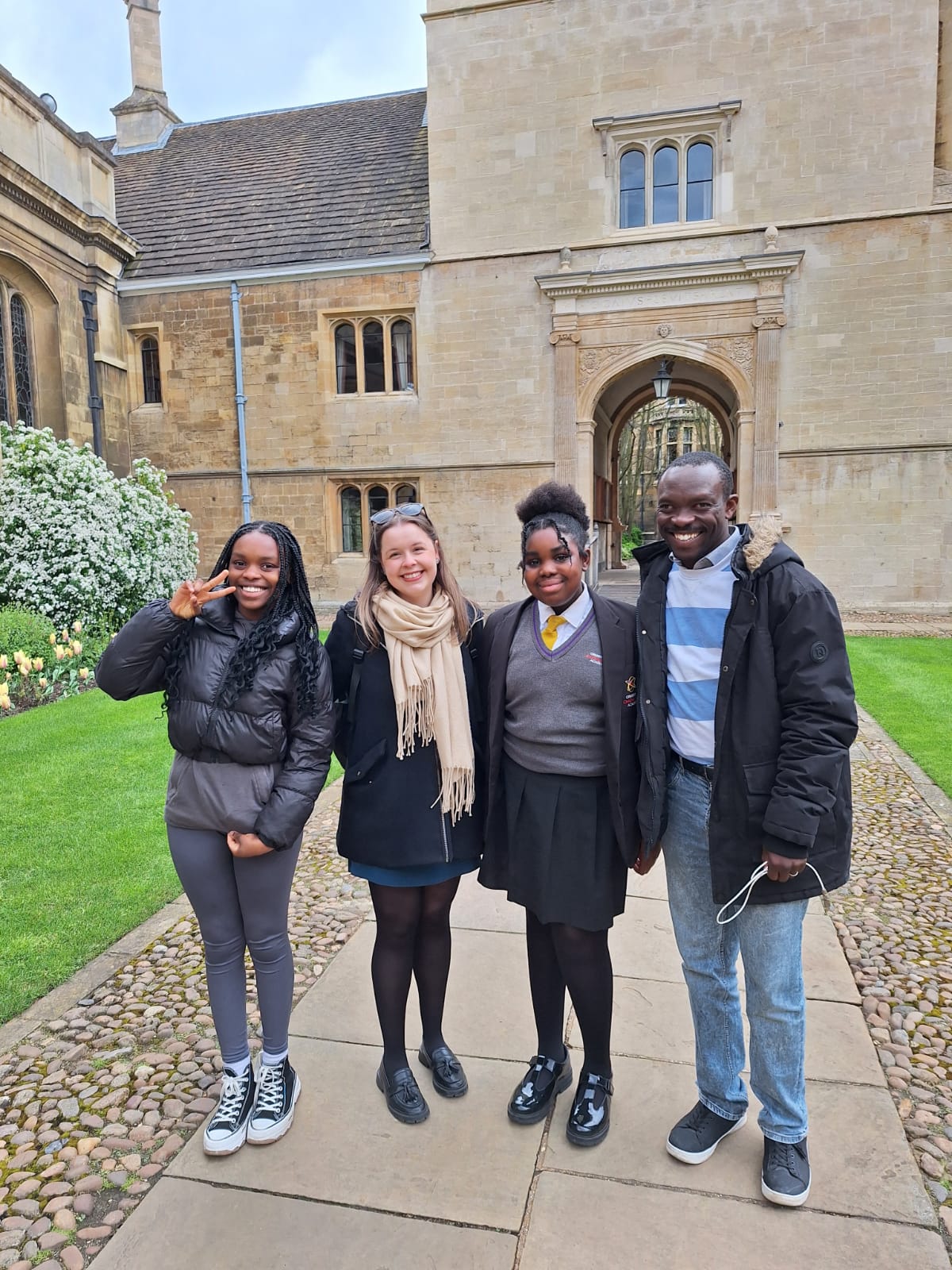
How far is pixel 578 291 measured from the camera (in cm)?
1467

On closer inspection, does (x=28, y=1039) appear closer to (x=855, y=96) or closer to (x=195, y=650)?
(x=195, y=650)

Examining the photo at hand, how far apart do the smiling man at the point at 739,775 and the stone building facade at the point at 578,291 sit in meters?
13.1

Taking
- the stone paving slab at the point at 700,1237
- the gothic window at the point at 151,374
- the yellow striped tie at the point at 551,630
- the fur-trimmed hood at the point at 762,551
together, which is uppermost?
the gothic window at the point at 151,374

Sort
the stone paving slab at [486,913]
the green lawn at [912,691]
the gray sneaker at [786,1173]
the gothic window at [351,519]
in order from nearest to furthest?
1. the gray sneaker at [786,1173]
2. the stone paving slab at [486,913]
3. the green lawn at [912,691]
4. the gothic window at [351,519]

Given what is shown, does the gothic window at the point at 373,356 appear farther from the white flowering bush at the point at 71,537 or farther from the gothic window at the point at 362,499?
the white flowering bush at the point at 71,537

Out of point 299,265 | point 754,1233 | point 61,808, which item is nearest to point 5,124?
point 299,265

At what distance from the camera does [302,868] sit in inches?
179

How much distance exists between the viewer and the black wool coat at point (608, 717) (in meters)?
2.23

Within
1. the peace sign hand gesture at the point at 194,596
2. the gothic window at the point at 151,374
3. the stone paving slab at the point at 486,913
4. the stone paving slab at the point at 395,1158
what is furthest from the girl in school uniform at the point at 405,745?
the gothic window at the point at 151,374

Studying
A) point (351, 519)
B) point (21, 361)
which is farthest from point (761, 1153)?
point (21, 361)

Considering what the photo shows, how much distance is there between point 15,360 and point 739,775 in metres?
15.2

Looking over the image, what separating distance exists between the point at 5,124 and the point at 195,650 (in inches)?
534

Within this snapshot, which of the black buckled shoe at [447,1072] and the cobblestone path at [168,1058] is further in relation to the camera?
the black buckled shoe at [447,1072]

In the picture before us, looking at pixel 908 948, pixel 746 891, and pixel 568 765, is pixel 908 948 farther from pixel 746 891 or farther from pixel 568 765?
pixel 568 765
